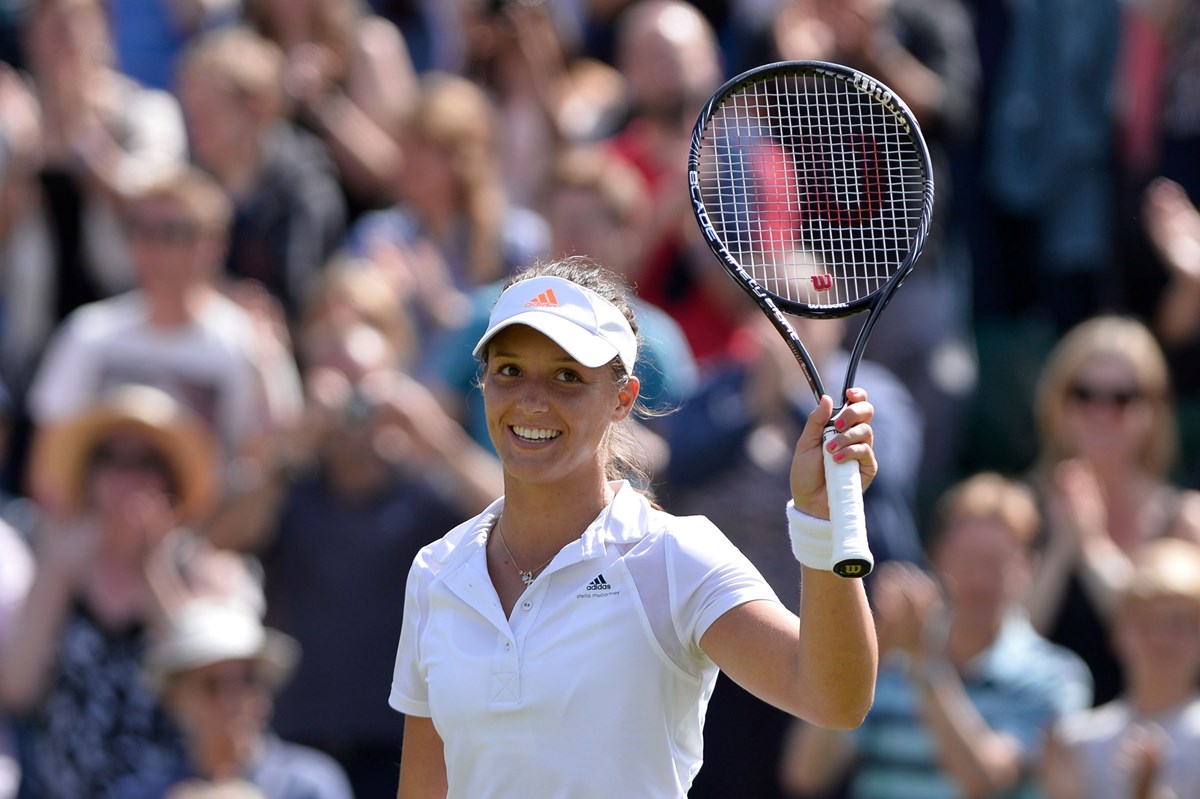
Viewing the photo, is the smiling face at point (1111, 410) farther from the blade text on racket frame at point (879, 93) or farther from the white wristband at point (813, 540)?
the white wristband at point (813, 540)

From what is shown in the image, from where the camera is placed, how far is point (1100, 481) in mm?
7199

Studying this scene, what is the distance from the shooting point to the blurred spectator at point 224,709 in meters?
6.22

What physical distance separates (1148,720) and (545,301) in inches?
143

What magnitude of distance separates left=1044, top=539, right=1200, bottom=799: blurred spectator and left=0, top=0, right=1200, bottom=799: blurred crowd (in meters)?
0.01

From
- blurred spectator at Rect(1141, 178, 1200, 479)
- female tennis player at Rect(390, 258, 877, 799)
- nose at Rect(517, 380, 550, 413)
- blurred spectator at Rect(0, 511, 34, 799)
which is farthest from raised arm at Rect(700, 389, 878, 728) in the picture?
blurred spectator at Rect(1141, 178, 1200, 479)

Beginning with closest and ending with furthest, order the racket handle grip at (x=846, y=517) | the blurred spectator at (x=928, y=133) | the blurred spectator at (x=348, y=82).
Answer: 1. the racket handle grip at (x=846, y=517)
2. the blurred spectator at (x=928, y=133)
3. the blurred spectator at (x=348, y=82)

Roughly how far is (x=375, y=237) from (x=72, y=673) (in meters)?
2.31

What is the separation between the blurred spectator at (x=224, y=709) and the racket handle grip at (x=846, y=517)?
3.63m

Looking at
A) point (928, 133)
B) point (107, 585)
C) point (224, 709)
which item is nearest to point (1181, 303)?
point (928, 133)

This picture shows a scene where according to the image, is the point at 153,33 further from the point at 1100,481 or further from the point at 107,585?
the point at 1100,481

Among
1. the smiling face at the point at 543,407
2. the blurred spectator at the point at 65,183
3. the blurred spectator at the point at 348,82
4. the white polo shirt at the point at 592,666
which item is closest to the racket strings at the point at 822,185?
the smiling face at the point at 543,407

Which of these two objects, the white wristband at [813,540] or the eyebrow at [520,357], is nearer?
the white wristband at [813,540]

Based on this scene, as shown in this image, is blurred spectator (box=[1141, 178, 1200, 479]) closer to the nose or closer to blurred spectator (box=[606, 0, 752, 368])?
blurred spectator (box=[606, 0, 752, 368])

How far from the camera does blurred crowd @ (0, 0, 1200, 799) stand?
6.45 metres
